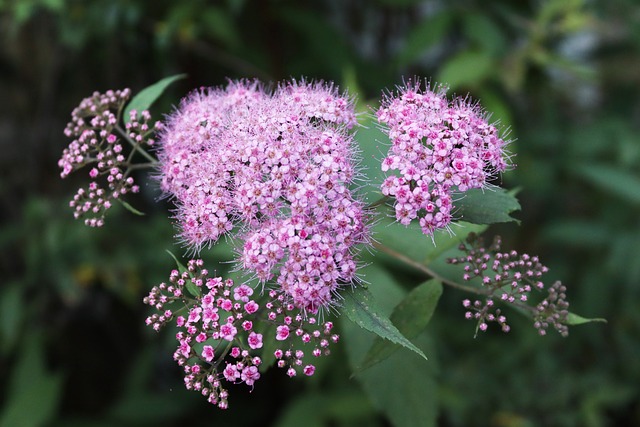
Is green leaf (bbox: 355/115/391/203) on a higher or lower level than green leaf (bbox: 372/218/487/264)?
higher

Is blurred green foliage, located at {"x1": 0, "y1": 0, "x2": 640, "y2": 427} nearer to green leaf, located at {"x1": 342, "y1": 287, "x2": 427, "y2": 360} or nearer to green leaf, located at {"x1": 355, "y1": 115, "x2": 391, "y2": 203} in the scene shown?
green leaf, located at {"x1": 355, "y1": 115, "x2": 391, "y2": 203}

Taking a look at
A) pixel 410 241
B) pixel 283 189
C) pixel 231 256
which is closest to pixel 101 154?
pixel 283 189

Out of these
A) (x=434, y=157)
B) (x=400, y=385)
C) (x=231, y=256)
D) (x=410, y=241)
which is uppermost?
(x=434, y=157)

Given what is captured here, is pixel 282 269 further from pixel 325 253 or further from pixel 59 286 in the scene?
pixel 59 286

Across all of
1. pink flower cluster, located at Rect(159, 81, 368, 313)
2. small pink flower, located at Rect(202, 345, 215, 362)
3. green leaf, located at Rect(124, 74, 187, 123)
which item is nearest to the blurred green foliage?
green leaf, located at Rect(124, 74, 187, 123)

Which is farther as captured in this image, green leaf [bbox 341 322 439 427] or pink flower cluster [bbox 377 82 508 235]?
green leaf [bbox 341 322 439 427]

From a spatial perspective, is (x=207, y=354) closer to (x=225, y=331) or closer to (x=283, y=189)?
(x=225, y=331)
